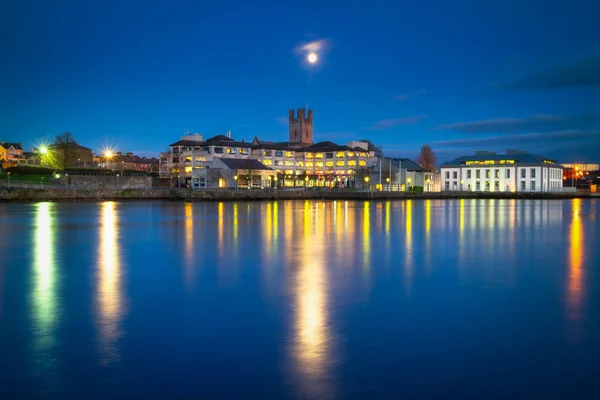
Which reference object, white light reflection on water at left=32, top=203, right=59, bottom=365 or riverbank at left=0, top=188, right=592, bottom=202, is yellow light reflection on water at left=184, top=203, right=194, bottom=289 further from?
riverbank at left=0, top=188, right=592, bottom=202

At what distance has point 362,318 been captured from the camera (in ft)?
29.0

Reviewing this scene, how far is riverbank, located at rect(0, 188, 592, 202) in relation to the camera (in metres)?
65.1

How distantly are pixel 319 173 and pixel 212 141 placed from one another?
2675cm

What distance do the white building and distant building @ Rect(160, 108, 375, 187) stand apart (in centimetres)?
1828

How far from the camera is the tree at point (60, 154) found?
94062mm

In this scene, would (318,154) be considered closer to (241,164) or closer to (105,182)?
(241,164)

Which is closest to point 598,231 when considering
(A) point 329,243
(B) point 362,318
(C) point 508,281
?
(A) point 329,243

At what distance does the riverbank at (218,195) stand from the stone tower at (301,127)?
76120 mm

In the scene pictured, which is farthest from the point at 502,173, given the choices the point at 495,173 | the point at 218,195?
the point at 218,195

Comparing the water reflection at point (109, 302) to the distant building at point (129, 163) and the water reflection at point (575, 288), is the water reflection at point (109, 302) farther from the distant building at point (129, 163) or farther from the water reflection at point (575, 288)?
the distant building at point (129, 163)

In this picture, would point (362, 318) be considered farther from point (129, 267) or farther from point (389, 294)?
point (129, 267)

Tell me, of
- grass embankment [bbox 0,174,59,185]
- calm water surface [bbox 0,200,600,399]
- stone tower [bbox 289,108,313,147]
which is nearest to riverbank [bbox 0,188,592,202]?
grass embankment [bbox 0,174,59,185]

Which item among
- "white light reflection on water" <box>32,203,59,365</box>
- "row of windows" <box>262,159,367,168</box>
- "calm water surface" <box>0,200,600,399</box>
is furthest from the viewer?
"row of windows" <box>262,159,367,168</box>

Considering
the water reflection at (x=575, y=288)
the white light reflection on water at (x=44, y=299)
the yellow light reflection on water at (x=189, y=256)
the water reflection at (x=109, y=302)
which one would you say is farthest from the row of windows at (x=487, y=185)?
the white light reflection on water at (x=44, y=299)
